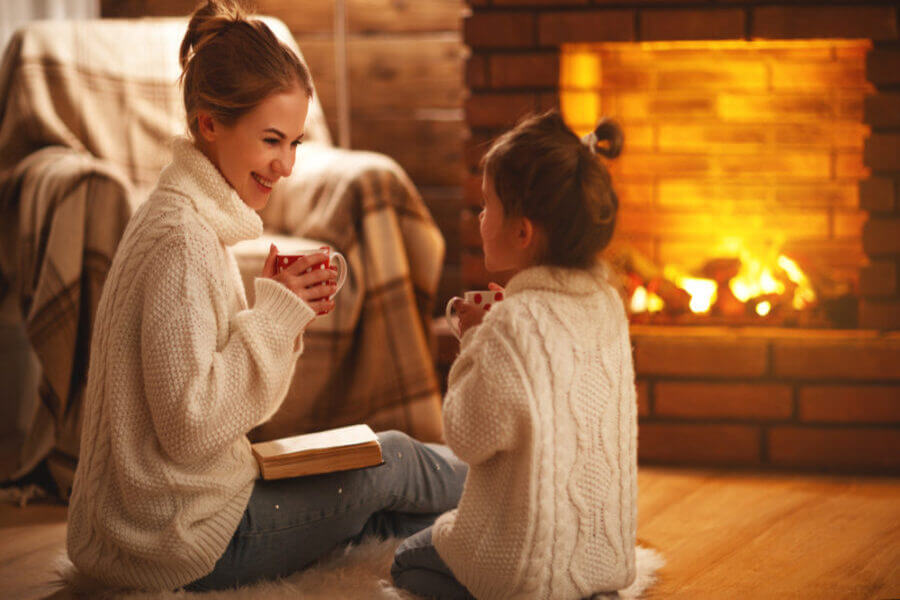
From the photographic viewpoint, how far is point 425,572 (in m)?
1.37

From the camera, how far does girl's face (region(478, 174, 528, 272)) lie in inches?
48.3

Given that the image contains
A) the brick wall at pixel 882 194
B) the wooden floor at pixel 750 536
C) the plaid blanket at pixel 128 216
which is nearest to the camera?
the wooden floor at pixel 750 536

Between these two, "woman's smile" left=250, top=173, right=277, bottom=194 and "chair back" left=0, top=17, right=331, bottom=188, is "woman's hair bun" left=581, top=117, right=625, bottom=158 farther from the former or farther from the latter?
"chair back" left=0, top=17, right=331, bottom=188

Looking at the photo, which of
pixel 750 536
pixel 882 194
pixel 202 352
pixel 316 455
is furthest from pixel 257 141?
pixel 882 194

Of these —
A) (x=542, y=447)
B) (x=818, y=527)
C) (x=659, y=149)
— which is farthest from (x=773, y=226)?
(x=542, y=447)

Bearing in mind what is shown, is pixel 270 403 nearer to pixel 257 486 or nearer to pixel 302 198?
pixel 257 486

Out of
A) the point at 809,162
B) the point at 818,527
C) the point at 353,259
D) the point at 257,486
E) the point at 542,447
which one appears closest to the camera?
the point at 542,447

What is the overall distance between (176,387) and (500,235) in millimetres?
430

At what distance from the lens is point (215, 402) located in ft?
4.13

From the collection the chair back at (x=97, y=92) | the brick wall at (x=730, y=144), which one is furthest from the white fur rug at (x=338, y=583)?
the chair back at (x=97, y=92)

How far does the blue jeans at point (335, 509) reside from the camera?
4.52 feet

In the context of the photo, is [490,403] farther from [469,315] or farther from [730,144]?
[730,144]

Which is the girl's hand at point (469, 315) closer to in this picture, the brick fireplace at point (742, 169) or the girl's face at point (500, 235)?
the girl's face at point (500, 235)

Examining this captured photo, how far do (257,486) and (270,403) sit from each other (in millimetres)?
139
